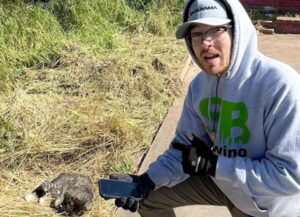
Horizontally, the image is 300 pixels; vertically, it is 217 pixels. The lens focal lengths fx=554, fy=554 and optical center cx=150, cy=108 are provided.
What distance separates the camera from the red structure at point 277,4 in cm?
809

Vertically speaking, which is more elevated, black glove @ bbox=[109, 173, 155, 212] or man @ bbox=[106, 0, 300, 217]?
man @ bbox=[106, 0, 300, 217]

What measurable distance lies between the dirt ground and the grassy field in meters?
1.18

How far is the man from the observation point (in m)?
2.13

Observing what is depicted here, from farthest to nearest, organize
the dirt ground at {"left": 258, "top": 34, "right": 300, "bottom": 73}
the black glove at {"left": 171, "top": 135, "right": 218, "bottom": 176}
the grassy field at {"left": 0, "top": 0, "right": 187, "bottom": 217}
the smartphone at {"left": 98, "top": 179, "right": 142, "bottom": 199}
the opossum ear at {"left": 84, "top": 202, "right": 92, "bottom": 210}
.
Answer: the dirt ground at {"left": 258, "top": 34, "right": 300, "bottom": 73}, the grassy field at {"left": 0, "top": 0, "right": 187, "bottom": 217}, the opossum ear at {"left": 84, "top": 202, "right": 92, "bottom": 210}, the smartphone at {"left": 98, "top": 179, "right": 142, "bottom": 199}, the black glove at {"left": 171, "top": 135, "right": 218, "bottom": 176}

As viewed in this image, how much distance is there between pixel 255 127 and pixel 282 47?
4927mm

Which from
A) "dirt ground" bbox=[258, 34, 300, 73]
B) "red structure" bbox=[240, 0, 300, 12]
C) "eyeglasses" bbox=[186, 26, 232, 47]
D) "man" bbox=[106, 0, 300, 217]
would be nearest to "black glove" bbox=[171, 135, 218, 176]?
"man" bbox=[106, 0, 300, 217]

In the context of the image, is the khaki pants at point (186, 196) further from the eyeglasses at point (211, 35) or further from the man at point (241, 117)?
the eyeglasses at point (211, 35)

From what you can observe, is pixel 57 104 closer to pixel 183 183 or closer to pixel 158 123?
pixel 158 123

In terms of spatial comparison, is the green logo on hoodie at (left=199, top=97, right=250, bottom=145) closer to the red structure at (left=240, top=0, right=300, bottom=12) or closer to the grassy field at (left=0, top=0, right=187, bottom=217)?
the grassy field at (left=0, top=0, right=187, bottom=217)

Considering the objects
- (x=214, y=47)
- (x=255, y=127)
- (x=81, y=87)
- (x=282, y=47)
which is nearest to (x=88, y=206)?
(x=255, y=127)

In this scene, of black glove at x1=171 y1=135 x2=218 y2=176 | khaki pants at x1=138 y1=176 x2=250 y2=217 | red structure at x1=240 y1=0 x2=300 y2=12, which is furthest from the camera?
red structure at x1=240 y1=0 x2=300 y2=12

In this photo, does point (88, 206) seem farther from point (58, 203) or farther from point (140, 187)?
point (140, 187)

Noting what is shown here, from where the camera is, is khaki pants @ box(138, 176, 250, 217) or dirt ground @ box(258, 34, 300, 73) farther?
dirt ground @ box(258, 34, 300, 73)

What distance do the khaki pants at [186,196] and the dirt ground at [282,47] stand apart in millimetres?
3720
